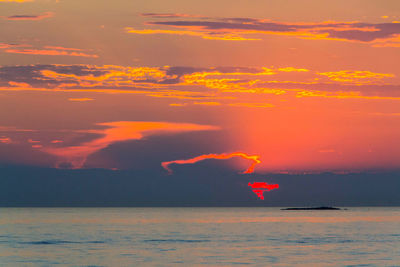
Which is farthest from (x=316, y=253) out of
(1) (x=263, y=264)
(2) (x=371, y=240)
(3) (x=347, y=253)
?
(2) (x=371, y=240)

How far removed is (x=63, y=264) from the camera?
8412 centimetres

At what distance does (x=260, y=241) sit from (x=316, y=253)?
24449mm

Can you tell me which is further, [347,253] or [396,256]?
[347,253]

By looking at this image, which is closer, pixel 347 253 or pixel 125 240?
pixel 347 253

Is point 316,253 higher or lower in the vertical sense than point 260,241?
lower

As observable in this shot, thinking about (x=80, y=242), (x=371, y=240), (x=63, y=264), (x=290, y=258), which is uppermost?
(x=371, y=240)

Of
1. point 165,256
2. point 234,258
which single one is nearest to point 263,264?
point 234,258

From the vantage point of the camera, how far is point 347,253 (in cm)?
9919

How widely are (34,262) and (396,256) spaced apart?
46.5 metres

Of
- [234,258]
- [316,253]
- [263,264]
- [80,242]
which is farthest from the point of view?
[80,242]

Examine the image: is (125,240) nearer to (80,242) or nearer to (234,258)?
(80,242)

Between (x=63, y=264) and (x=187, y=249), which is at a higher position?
(x=187, y=249)

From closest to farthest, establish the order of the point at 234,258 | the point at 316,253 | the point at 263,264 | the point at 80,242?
the point at 263,264 → the point at 234,258 → the point at 316,253 → the point at 80,242

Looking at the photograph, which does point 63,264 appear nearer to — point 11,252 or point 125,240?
point 11,252
